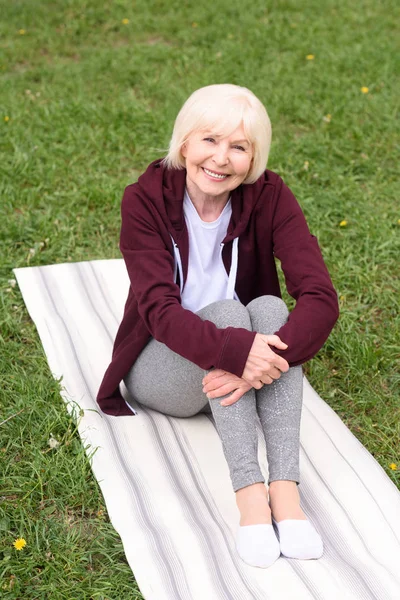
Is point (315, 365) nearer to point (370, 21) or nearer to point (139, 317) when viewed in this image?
point (139, 317)

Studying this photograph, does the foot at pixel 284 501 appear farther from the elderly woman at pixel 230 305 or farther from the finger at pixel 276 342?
the finger at pixel 276 342

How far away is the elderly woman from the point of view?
2.53m

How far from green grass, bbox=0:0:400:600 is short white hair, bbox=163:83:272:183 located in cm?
125

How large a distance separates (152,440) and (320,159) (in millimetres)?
2842

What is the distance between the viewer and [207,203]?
291cm

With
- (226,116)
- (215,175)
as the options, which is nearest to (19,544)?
(215,175)

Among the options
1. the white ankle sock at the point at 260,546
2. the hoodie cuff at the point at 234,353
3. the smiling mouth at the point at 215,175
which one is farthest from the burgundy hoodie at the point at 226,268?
the white ankle sock at the point at 260,546

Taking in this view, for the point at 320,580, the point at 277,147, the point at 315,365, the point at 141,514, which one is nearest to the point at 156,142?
the point at 277,147

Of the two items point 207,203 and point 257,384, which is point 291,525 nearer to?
point 257,384

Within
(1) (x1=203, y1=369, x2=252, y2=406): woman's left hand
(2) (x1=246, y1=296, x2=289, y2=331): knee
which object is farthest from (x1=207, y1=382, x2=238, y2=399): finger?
(2) (x1=246, y1=296, x2=289, y2=331): knee

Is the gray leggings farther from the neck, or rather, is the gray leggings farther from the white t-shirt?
the neck

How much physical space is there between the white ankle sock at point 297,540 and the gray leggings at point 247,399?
15 cm

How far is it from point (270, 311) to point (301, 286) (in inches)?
6.2

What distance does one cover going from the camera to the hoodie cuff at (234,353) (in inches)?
99.1
